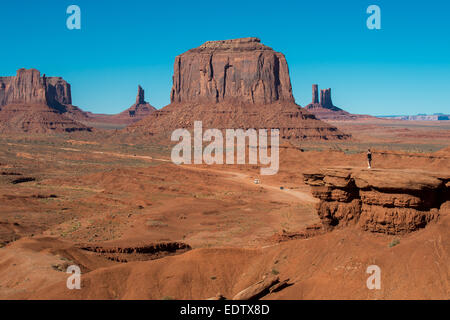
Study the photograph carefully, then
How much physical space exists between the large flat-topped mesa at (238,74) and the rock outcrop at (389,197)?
11223cm

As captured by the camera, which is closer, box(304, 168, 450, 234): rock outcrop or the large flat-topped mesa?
box(304, 168, 450, 234): rock outcrop

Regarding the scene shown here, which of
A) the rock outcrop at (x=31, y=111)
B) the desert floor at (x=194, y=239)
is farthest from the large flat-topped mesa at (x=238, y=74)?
the desert floor at (x=194, y=239)

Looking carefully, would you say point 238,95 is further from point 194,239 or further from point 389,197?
point 389,197

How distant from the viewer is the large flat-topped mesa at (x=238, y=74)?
130625 mm

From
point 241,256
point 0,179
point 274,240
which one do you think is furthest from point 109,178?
point 241,256

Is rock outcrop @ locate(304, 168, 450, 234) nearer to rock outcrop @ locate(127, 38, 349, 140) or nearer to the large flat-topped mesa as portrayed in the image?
rock outcrop @ locate(127, 38, 349, 140)

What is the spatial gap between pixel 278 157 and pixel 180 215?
40.3 meters

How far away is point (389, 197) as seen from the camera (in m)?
17.2

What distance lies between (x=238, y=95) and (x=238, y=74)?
5.92 m

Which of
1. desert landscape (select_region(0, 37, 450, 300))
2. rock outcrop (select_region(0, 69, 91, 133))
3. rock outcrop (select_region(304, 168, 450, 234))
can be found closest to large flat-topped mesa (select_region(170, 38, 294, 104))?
rock outcrop (select_region(0, 69, 91, 133))

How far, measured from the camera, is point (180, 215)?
3719cm

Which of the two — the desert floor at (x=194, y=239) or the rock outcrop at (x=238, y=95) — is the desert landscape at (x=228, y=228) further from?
the rock outcrop at (x=238, y=95)

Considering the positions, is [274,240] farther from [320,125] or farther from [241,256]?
[320,125]

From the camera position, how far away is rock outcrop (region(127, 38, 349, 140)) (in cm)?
12456
